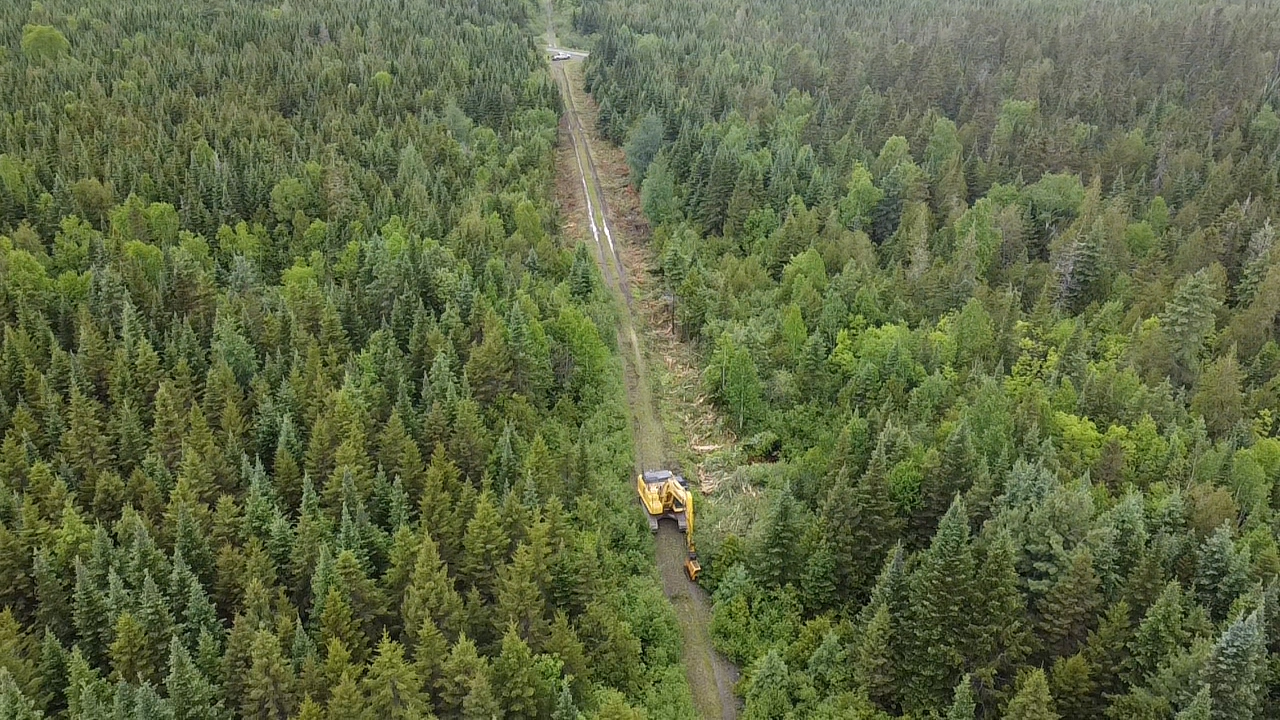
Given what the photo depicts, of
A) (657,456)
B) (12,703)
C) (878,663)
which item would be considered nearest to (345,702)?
(12,703)

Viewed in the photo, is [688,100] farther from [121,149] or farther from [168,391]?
[168,391]

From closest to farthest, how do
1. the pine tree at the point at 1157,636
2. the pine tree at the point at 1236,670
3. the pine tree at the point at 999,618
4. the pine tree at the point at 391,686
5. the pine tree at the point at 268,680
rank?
the pine tree at the point at 1236,670 → the pine tree at the point at 268,680 → the pine tree at the point at 391,686 → the pine tree at the point at 1157,636 → the pine tree at the point at 999,618

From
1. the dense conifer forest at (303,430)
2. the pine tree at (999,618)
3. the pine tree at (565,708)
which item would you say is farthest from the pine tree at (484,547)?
the pine tree at (999,618)

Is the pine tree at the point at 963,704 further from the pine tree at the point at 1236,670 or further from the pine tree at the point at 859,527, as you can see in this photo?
the pine tree at the point at 859,527

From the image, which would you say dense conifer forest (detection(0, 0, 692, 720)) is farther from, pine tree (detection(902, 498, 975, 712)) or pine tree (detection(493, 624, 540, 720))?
pine tree (detection(902, 498, 975, 712))

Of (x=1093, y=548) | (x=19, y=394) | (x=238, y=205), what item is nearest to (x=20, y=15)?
(x=238, y=205)
